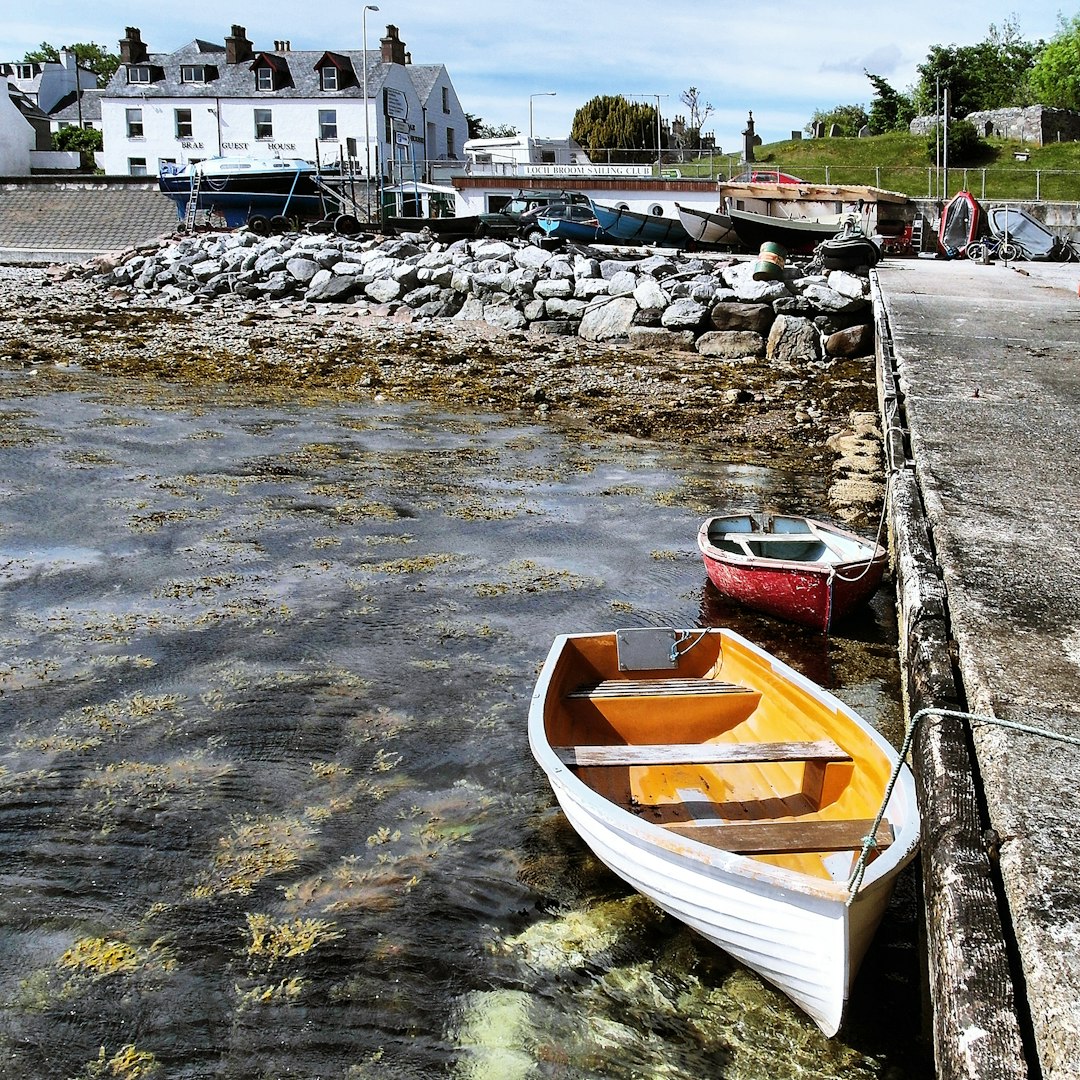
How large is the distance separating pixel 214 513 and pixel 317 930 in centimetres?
681

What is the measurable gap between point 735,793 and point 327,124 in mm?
57588

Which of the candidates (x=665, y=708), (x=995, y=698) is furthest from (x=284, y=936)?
(x=995, y=698)

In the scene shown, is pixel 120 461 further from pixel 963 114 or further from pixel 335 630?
pixel 963 114

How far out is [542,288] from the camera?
23359 mm

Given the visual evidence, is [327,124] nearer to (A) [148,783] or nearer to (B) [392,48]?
(B) [392,48]

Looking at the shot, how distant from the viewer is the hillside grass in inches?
1788

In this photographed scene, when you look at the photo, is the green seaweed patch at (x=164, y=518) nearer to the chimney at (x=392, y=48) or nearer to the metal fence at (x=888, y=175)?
the metal fence at (x=888, y=175)

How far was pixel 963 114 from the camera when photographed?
62.6 m

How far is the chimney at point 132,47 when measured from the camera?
2365 inches

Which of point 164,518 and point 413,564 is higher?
point 164,518

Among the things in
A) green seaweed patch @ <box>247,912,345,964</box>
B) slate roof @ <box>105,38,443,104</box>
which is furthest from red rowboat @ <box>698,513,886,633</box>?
slate roof @ <box>105,38,443,104</box>

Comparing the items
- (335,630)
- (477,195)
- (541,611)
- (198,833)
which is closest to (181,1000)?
(198,833)

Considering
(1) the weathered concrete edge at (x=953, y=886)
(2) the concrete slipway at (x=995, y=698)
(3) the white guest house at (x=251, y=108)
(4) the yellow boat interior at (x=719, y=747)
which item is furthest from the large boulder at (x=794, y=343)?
(3) the white guest house at (x=251, y=108)

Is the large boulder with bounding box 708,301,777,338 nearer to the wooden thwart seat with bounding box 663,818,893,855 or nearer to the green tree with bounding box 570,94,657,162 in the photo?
the wooden thwart seat with bounding box 663,818,893,855
